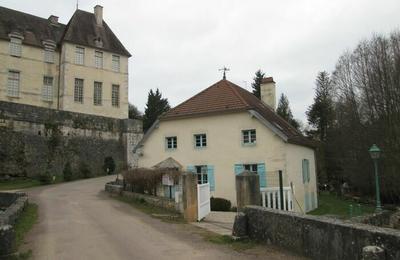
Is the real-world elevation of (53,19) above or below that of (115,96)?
above

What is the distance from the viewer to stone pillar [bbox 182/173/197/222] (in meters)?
13.5

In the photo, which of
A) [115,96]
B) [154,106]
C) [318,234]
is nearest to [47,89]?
[115,96]

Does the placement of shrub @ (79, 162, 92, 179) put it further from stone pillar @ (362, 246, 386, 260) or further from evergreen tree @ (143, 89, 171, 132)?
stone pillar @ (362, 246, 386, 260)

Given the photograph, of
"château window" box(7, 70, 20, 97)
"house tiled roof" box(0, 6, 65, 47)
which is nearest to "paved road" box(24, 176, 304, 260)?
"château window" box(7, 70, 20, 97)

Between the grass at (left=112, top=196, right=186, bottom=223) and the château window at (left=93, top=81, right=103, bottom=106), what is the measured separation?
24202 mm

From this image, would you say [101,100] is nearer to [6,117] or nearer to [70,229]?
[6,117]

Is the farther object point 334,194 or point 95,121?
point 334,194

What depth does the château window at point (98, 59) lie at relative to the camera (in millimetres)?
41250

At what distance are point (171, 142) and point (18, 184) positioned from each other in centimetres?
1051

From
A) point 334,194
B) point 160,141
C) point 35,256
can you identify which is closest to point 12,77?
point 160,141

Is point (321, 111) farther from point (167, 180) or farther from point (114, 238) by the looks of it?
point (114, 238)

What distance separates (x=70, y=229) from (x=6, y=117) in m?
20.7

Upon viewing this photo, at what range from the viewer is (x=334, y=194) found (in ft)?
125

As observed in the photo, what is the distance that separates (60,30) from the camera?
4178 centimetres
